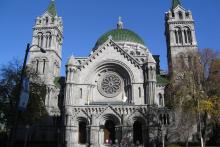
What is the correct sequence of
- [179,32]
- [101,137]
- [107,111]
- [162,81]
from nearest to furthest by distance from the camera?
[107,111]
[101,137]
[162,81]
[179,32]

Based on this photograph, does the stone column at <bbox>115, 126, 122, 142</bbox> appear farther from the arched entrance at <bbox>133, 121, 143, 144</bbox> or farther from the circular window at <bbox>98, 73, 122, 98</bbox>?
the circular window at <bbox>98, 73, 122, 98</bbox>

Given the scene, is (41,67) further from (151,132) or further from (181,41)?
(181,41)

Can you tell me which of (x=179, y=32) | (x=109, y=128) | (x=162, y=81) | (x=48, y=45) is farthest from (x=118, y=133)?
(x=179, y=32)

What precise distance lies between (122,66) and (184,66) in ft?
47.9

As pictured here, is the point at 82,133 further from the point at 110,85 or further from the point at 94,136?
the point at 110,85

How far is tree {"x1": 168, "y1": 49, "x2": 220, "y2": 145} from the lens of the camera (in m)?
33.0

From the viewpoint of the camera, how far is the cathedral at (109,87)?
141ft

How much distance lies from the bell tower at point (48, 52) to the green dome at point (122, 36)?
Answer: 34.4 ft

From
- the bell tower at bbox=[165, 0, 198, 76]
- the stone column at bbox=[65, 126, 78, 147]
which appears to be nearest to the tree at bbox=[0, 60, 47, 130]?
the stone column at bbox=[65, 126, 78, 147]

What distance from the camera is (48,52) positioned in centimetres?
5369

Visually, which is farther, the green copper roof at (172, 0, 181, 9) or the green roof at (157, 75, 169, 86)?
the green copper roof at (172, 0, 181, 9)

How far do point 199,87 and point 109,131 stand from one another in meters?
18.4

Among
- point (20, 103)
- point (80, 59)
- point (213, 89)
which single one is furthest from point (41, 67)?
point (20, 103)

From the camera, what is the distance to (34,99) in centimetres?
3794
